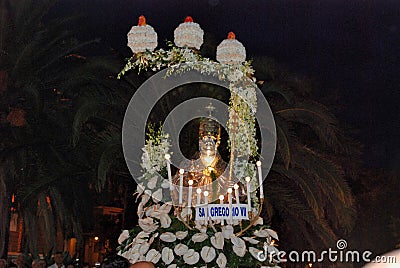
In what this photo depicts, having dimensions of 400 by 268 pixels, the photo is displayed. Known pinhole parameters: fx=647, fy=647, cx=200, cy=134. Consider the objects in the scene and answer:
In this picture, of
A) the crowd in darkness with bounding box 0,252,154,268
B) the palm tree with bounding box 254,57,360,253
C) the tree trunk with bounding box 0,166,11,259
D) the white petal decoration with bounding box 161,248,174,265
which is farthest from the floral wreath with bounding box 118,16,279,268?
the tree trunk with bounding box 0,166,11,259

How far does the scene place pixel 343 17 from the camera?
10695 millimetres

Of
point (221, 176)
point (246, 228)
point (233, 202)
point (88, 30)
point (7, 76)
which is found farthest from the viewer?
point (88, 30)

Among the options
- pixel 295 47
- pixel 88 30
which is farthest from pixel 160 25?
pixel 295 47

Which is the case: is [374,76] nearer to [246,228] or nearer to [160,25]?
[160,25]

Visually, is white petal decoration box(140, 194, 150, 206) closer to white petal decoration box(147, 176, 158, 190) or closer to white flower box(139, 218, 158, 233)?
white petal decoration box(147, 176, 158, 190)

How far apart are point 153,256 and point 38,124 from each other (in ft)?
13.5

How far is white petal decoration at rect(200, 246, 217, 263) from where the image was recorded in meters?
4.36

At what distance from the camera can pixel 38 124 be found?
8.09m

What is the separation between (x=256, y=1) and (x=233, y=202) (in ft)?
20.2

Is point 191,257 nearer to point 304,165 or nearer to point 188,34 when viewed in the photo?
point 188,34

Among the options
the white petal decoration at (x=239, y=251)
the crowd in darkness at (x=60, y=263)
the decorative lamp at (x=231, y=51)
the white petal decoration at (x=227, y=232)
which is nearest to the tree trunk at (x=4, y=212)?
the crowd in darkness at (x=60, y=263)

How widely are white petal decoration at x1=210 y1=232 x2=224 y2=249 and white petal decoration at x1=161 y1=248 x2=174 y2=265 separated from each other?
11.5 inches

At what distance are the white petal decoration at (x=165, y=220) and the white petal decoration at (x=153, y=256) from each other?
22 centimetres

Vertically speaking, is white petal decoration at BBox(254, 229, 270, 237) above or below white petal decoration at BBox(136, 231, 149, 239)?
above
